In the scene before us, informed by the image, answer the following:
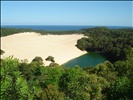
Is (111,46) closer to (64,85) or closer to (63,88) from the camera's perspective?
(64,85)

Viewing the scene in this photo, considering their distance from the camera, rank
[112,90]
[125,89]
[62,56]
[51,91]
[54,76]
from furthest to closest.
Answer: [62,56]
[54,76]
[112,90]
[125,89]
[51,91]

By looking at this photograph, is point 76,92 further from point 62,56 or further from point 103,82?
point 62,56

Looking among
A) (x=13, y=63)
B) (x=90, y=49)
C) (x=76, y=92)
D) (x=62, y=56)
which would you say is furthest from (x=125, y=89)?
(x=90, y=49)

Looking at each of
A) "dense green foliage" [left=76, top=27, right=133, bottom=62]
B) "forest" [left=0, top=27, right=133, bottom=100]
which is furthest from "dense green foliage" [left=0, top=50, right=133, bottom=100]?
"dense green foliage" [left=76, top=27, right=133, bottom=62]

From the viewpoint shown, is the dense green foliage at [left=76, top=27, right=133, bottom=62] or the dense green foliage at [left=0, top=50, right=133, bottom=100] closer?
the dense green foliage at [left=0, top=50, right=133, bottom=100]

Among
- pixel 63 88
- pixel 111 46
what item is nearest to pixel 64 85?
pixel 63 88

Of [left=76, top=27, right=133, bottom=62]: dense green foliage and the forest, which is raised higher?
the forest

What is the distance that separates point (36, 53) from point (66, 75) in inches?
1887

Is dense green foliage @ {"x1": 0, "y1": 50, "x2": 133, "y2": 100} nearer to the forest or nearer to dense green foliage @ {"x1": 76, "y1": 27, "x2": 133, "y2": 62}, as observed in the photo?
the forest

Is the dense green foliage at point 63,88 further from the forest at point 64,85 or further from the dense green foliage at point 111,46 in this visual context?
the dense green foliage at point 111,46

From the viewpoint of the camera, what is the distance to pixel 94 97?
817 inches

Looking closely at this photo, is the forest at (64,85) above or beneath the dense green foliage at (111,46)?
above

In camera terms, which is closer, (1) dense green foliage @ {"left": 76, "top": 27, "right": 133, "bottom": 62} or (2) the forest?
(2) the forest

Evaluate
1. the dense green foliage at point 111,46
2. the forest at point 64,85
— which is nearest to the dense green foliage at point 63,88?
the forest at point 64,85
